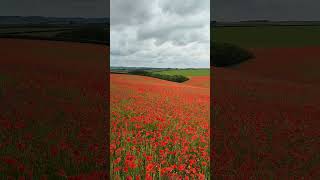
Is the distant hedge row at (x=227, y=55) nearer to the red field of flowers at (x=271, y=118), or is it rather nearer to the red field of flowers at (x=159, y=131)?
the red field of flowers at (x=271, y=118)

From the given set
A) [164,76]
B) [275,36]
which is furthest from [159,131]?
[164,76]

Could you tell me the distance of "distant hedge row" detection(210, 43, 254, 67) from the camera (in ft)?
39.3

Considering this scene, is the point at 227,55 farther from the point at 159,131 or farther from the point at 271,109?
the point at 159,131

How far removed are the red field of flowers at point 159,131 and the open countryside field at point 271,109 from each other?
70 cm

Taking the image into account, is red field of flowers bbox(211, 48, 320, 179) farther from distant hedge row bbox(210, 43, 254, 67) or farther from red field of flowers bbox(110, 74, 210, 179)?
red field of flowers bbox(110, 74, 210, 179)

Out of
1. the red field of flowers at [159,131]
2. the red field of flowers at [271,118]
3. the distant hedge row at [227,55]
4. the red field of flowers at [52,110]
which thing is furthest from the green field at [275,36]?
the red field of flowers at [52,110]

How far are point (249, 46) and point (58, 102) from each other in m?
6.92

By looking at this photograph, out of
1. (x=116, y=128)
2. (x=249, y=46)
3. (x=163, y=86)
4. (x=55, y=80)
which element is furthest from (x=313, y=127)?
(x=163, y=86)

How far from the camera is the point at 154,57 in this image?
1520cm

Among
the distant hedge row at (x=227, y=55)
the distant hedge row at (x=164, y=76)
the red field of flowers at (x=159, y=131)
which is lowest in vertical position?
the red field of flowers at (x=159, y=131)

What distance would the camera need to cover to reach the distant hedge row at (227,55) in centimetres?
1198

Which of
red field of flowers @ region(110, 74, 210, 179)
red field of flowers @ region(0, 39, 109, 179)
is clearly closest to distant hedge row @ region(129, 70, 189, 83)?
red field of flowers @ region(110, 74, 210, 179)

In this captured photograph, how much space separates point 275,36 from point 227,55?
15.0 ft

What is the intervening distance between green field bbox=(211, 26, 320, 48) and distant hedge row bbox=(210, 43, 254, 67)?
27.5 inches
